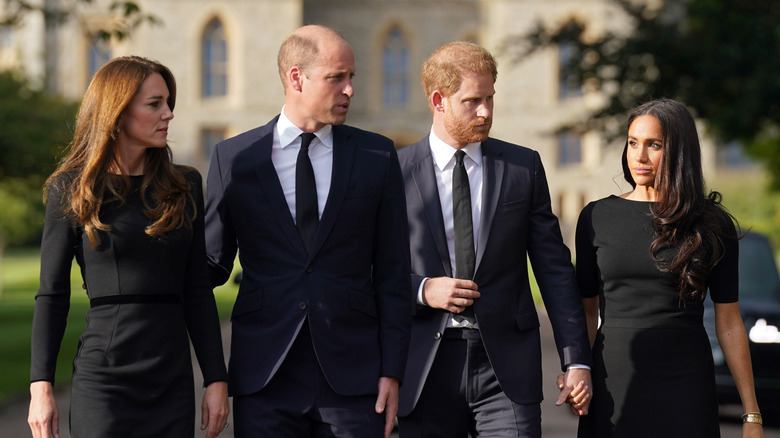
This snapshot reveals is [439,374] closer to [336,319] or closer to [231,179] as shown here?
[336,319]

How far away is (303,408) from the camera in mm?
4285

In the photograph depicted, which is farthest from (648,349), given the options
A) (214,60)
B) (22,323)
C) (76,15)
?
(214,60)

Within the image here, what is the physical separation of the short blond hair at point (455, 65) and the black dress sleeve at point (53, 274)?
5.10 ft

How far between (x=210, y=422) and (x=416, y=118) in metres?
45.3

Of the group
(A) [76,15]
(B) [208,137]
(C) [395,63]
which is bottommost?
(A) [76,15]

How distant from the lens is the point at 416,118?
49.2 m

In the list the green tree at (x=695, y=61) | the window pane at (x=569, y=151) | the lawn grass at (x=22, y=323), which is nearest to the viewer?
the lawn grass at (x=22, y=323)

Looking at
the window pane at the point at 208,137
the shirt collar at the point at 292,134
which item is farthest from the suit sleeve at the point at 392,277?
the window pane at the point at 208,137

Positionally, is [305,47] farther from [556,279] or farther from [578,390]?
[578,390]

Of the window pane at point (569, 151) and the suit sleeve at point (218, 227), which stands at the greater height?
the window pane at point (569, 151)

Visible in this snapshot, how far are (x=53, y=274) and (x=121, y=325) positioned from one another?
0.97 ft

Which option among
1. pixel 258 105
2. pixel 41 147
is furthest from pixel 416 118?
pixel 41 147

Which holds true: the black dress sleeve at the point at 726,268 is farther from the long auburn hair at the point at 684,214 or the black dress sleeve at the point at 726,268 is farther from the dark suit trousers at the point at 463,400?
the dark suit trousers at the point at 463,400

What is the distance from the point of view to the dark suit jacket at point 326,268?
4.35 metres
